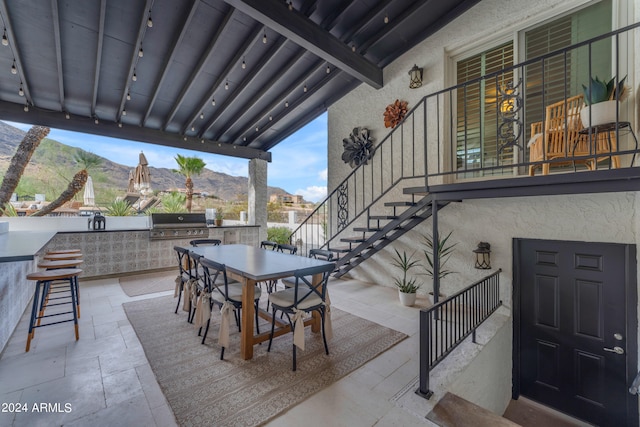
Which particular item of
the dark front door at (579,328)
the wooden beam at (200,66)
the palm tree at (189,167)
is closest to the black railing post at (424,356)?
the dark front door at (579,328)

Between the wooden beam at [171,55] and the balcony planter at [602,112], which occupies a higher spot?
the wooden beam at [171,55]

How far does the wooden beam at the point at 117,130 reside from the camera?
4.33 metres

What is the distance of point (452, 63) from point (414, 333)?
161 inches

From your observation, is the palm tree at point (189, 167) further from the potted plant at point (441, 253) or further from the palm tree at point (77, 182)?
the potted plant at point (441, 253)

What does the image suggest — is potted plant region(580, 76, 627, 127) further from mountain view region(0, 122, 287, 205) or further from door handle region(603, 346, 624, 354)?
mountain view region(0, 122, 287, 205)

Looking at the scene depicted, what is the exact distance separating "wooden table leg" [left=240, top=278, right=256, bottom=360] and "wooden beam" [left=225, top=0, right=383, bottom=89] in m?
2.88

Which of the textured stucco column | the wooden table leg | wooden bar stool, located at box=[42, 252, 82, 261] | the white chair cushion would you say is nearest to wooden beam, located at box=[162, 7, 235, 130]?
the textured stucco column

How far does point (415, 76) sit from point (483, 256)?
2959 millimetres

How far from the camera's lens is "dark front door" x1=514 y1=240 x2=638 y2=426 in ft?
8.68

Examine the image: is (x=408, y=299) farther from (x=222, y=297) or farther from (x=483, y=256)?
(x=222, y=297)

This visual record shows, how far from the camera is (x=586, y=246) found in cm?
289

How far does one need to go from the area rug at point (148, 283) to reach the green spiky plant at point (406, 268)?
381 cm

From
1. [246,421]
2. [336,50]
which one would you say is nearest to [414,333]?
[246,421]

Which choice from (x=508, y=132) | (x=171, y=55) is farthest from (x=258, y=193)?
(x=508, y=132)
